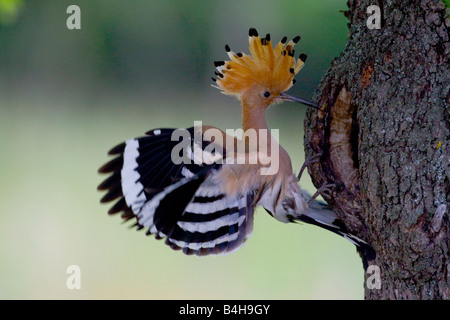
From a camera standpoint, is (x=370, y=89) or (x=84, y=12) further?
(x=84, y=12)

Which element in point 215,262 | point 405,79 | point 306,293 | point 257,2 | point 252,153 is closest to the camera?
point 405,79

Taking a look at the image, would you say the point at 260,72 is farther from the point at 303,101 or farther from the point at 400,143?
the point at 400,143

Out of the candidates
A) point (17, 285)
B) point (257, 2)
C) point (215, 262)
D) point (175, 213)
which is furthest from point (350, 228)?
point (257, 2)

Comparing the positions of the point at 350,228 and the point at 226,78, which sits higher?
the point at 226,78

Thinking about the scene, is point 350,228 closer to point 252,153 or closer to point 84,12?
point 252,153

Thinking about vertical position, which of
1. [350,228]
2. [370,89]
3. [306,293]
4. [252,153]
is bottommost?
[306,293]

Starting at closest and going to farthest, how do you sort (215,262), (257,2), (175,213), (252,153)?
(175,213), (252,153), (215,262), (257,2)
